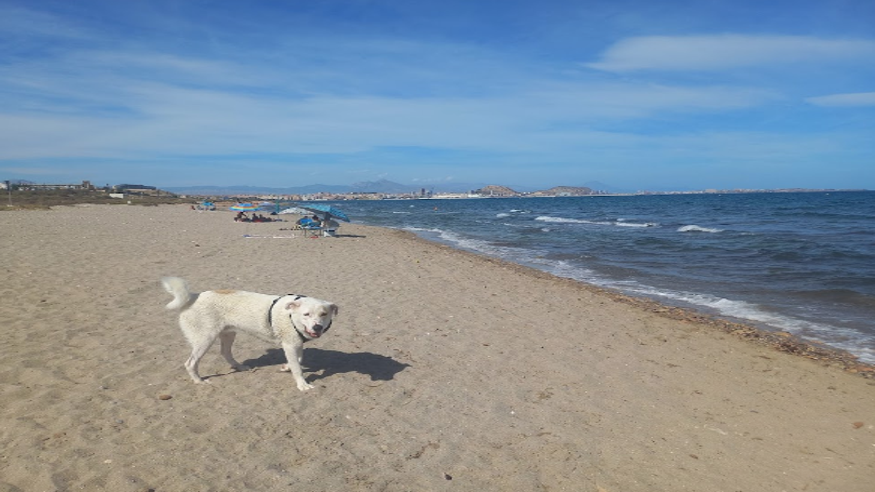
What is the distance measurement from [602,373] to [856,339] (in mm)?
5822

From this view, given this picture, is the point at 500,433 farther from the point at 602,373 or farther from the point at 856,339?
the point at 856,339

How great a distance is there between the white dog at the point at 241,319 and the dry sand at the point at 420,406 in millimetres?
403

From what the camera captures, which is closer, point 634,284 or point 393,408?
point 393,408

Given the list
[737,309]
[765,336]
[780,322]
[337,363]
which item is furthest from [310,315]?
[737,309]

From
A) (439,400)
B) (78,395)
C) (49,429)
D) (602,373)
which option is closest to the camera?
(49,429)

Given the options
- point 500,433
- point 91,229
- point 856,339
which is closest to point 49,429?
point 500,433

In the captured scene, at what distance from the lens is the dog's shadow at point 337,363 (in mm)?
6258

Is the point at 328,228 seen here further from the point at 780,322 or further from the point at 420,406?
the point at 420,406

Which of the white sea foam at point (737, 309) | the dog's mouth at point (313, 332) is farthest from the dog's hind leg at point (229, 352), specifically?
the white sea foam at point (737, 309)

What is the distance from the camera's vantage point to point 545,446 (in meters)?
4.77

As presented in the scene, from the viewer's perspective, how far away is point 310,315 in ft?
17.8

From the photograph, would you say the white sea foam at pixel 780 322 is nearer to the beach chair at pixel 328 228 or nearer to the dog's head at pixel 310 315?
the dog's head at pixel 310 315

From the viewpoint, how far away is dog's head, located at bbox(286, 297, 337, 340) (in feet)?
17.7

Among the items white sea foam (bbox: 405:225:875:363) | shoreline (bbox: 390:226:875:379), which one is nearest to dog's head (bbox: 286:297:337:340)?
shoreline (bbox: 390:226:875:379)
